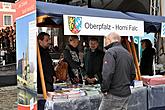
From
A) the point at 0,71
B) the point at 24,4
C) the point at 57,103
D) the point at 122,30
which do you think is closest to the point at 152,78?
the point at 122,30

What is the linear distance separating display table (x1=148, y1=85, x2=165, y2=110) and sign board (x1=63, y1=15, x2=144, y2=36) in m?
1.02

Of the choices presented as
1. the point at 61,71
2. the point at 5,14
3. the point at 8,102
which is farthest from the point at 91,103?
the point at 5,14

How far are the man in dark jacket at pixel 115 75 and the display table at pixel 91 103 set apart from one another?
24.9 inches

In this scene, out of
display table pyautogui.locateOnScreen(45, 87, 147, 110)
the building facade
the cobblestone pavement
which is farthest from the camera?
Result: the building facade

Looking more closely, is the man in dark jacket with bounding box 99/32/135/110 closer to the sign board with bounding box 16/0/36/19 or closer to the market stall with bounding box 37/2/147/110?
the market stall with bounding box 37/2/147/110

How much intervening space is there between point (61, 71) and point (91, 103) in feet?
2.39

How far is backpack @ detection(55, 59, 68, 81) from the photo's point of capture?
4743mm

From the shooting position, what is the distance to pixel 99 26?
4.53m

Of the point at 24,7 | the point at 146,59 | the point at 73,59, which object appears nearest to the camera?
the point at 24,7

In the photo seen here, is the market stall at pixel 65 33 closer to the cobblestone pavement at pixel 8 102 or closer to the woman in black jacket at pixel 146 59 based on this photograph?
the woman in black jacket at pixel 146 59

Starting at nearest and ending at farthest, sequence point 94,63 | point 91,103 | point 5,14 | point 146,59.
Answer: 1. point 91,103
2. point 94,63
3. point 146,59
4. point 5,14

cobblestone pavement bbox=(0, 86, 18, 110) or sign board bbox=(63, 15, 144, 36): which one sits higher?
sign board bbox=(63, 15, 144, 36)

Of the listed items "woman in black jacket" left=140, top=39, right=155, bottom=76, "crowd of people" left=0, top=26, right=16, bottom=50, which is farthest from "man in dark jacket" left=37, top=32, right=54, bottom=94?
"crowd of people" left=0, top=26, right=16, bottom=50

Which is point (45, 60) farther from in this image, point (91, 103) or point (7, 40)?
point (7, 40)
